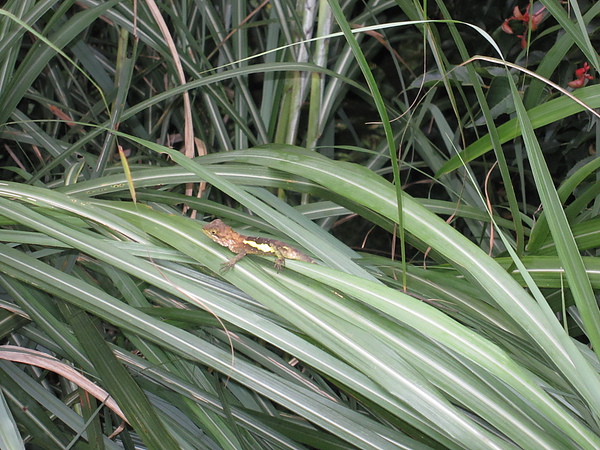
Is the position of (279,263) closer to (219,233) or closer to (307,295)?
(307,295)

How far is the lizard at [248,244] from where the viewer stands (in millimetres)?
1044

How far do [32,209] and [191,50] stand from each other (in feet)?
3.55

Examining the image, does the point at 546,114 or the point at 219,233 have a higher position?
the point at 546,114

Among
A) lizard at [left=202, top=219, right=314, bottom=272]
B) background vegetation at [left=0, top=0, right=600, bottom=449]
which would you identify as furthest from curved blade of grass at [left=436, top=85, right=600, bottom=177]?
lizard at [left=202, top=219, right=314, bottom=272]

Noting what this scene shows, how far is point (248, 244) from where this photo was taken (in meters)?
1.13

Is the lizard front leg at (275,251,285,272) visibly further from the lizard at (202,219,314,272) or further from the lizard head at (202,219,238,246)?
the lizard head at (202,219,238,246)

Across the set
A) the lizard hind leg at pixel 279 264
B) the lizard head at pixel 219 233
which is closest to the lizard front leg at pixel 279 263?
the lizard hind leg at pixel 279 264

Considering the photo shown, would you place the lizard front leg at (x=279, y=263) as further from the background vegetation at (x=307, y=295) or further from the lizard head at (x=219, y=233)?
the lizard head at (x=219, y=233)

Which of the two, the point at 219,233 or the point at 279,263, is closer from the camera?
the point at 279,263

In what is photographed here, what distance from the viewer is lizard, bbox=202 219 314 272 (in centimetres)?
104

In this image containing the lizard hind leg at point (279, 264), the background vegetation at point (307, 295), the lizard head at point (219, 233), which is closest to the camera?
the background vegetation at point (307, 295)

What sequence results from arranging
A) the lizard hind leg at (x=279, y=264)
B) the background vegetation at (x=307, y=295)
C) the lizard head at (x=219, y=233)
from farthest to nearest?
the lizard head at (x=219, y=233), the lizard hind leg at (x=279, y=264), the background vegetation at (x=307, y=295)

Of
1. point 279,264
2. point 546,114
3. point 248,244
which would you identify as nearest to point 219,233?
point 248,244

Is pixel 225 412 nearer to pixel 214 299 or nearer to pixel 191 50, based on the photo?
pixel 214 299
